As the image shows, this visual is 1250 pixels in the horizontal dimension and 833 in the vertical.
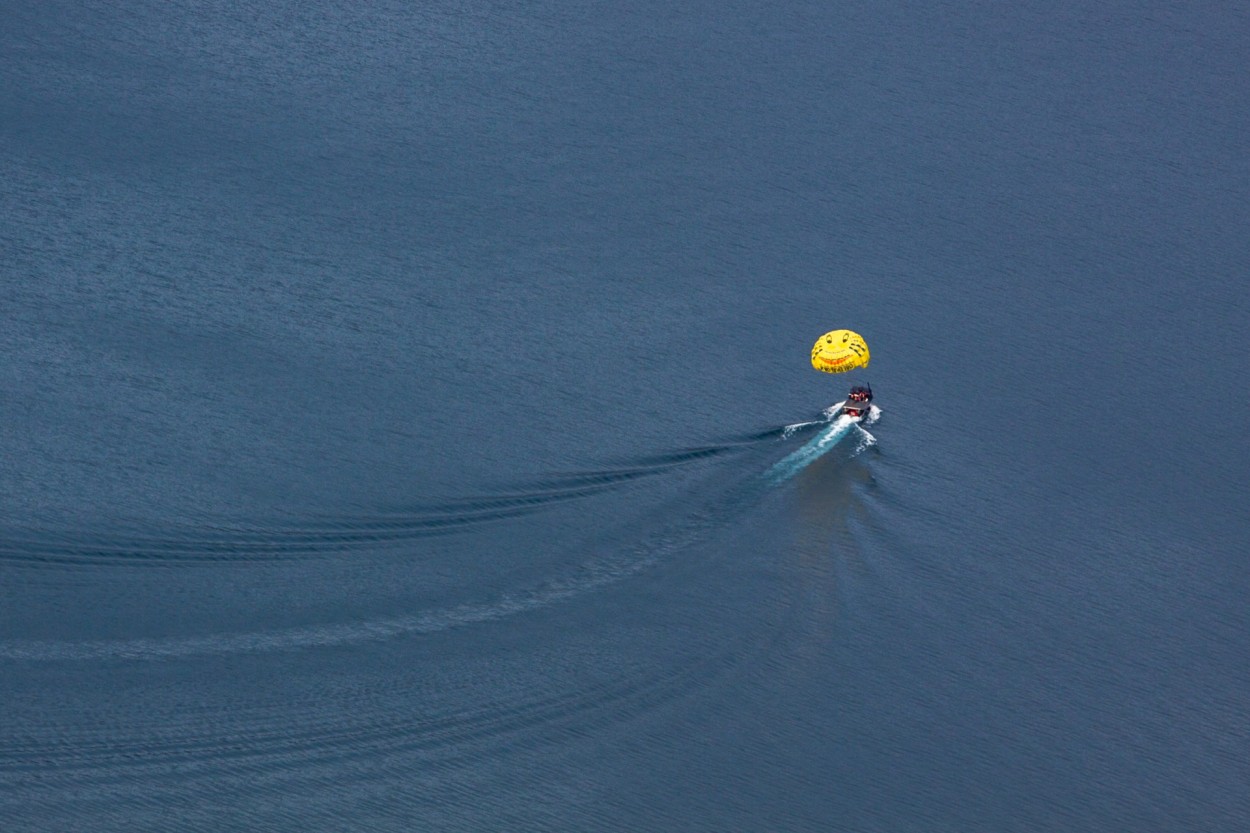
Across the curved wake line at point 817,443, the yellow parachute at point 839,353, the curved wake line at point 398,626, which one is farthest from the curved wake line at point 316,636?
the yellow parachute at point 839,353

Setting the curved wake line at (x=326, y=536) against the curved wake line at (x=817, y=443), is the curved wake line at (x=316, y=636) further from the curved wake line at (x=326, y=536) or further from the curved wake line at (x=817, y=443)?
the curved wake line at (x=817, y=443)

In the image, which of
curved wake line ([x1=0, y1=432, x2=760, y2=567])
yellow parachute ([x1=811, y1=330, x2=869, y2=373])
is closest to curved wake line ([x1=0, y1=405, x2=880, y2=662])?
curved wake line ([x1=0, y1=432, x2=760, y2=567])

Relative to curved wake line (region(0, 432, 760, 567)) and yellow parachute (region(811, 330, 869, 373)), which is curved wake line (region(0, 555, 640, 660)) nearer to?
curved wake line (region(0, 432, 760, 567))

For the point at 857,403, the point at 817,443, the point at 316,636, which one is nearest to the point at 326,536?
the point at 316,636

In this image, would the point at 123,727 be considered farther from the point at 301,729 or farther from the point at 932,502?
the point at 932,502

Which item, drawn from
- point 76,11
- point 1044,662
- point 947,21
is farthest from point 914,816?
point 76,11

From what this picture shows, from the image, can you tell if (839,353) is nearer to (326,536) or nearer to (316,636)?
(326,536)
